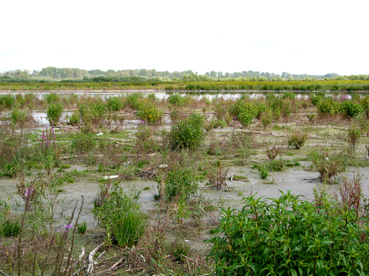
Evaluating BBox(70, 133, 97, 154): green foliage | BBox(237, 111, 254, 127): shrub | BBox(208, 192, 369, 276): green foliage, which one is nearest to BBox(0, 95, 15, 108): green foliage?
BBox(70, 133, 97, 154): green foliage

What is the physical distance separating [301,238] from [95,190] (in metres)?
5.28

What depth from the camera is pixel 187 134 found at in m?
9.98

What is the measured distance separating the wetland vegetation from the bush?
0.12 feet

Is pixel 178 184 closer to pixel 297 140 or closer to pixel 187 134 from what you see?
pixel 187 134

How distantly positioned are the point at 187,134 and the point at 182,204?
521 cm

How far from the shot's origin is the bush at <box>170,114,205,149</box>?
9961 mm

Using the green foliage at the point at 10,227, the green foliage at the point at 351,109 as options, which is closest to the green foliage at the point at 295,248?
the green foliage at the point at 10,227

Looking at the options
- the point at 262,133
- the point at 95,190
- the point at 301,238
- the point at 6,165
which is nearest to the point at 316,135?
the point at 262,133

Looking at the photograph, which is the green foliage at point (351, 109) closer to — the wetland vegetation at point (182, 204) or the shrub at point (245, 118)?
the wetland vegetation at point (182, 204)

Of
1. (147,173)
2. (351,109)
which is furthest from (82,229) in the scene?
(351,109)

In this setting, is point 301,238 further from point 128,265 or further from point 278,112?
point 278,112

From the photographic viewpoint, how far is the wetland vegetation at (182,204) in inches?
111

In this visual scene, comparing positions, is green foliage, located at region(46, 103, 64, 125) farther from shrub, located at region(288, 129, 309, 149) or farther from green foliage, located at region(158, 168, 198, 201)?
green foliage, located at region(158, 168, 198, 201)

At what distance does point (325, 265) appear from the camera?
262 centimetres
